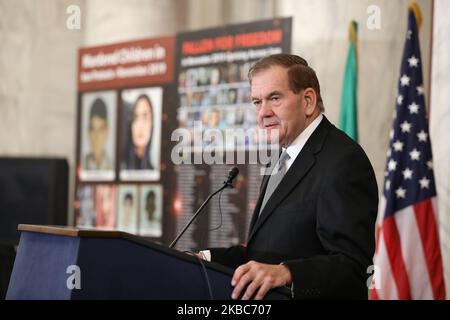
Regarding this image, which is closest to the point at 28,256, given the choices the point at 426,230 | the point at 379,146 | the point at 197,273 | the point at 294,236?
the point at 197,273

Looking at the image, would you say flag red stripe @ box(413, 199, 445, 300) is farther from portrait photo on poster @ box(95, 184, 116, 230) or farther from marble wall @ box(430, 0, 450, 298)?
portrait photo on poster @ box(95, 184, 116, 230)

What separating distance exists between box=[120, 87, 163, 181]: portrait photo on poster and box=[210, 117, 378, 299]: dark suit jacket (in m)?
5.47

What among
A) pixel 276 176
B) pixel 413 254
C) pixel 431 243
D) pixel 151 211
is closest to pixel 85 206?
pixel 151 211

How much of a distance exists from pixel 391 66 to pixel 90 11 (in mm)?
5209

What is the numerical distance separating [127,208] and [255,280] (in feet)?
21.3

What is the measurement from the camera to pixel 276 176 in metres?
3.55

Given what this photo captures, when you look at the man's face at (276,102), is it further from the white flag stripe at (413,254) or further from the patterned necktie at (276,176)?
the white flag stripe at (413,254)

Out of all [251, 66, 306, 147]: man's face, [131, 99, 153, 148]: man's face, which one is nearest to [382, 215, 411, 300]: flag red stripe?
[251, 66, 306, 147]: man's face

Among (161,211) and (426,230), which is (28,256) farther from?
(161,211)

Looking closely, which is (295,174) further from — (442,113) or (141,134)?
(141,134)

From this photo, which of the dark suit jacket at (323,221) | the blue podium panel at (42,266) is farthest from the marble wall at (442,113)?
the blue podium panel at (42,266)

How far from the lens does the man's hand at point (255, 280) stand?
2678 mm

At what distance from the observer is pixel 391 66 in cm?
688

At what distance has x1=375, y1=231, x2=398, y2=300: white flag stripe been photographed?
5902mm
